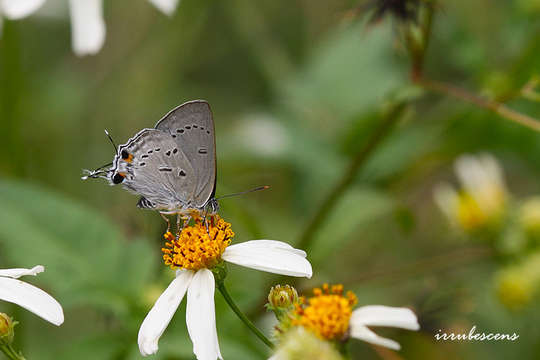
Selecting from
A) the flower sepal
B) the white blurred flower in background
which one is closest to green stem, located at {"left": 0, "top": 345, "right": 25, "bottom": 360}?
the flower sepal

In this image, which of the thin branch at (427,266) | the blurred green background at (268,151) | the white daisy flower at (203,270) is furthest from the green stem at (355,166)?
the white daisy flower at (203,270)

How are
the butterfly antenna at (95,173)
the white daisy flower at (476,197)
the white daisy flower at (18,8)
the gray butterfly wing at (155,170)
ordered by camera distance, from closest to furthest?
1. the butterfly antenna at (95,173)
2. the gray butterfly wing at (155,170)
3. the white daisy flower at (18,8)
4. the white daisy flower at (476,197)

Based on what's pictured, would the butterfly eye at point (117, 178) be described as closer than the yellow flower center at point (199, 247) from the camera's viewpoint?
No

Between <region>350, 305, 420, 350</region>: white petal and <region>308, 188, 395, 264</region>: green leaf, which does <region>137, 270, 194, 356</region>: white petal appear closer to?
<region>350, 305, 420, 350</region>: white petal

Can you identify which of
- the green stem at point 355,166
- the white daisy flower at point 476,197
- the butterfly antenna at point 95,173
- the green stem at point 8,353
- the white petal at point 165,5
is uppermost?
the white daisy flower at point 476,197

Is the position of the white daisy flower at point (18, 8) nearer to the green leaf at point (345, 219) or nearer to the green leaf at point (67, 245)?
the green leaf at point (67, 245)

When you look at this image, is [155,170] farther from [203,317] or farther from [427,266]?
[427,266]

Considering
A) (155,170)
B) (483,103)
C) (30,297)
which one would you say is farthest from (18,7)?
(483,103)
